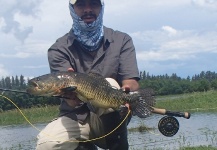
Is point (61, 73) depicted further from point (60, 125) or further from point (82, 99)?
point (60, 125)

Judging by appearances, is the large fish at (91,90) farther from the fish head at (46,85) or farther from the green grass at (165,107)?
the green grass at (165,107)

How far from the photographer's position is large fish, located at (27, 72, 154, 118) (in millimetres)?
4449

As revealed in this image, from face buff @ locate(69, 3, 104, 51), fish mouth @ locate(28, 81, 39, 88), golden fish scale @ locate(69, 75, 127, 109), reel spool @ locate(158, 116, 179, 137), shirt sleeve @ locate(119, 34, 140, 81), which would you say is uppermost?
face buff @ locate(69, 3, 104, 51)

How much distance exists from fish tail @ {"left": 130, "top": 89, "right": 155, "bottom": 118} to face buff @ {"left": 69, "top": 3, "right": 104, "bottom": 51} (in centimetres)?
99

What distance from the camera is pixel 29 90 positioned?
453cm

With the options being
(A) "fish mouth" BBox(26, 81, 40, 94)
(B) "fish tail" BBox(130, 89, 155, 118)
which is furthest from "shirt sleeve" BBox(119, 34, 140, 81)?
(A) "fish mouth" BBox(26, 81, 40, 94)

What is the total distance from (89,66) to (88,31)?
0.44 metres

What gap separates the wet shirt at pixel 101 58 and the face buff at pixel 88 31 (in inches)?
2.8

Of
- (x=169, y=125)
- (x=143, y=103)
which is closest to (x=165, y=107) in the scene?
(x=169, y=125)

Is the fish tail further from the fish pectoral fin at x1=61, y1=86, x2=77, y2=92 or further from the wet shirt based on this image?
the fish pectoral fin at x1=61, y1=86, x2=77, y2=92

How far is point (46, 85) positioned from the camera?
443 cm

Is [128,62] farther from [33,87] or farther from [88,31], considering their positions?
[33,87]

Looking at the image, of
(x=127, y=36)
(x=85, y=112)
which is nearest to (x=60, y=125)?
(x=85, y=112)

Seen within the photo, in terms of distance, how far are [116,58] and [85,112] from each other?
782 mm
